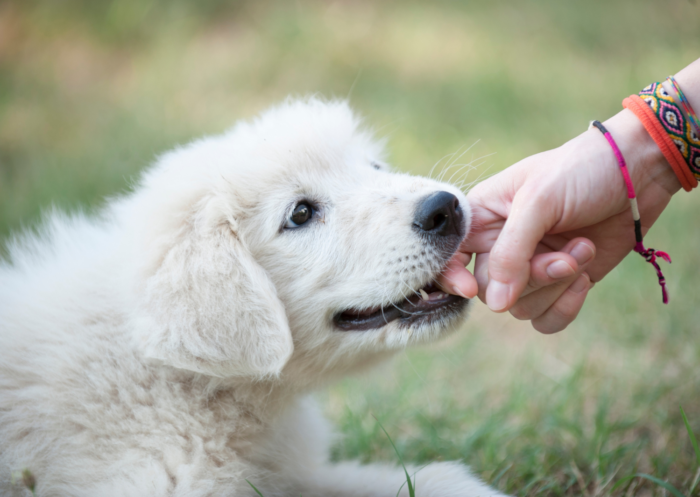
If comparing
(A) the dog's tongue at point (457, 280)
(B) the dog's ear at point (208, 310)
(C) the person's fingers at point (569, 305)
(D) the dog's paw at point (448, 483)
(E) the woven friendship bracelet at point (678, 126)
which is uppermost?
(E) the woven friendship bracelet at point (678, 126)

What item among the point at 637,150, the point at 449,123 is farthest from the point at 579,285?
the point at 449,123

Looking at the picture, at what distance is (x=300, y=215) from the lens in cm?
234

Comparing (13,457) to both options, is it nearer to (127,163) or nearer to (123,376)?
(123,376)

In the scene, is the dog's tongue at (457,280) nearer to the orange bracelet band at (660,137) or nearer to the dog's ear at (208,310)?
the dog's ear at (208,310)

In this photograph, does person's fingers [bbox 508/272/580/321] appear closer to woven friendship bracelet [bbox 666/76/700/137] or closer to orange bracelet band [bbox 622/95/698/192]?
orange bracelet band [bbox 622/95/698/192]

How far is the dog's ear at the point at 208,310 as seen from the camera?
189 cm

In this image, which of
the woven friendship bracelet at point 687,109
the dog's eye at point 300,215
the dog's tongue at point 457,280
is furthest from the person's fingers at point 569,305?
the dog's eye at point 300,215

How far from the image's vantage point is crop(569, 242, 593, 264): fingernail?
2.13 metres

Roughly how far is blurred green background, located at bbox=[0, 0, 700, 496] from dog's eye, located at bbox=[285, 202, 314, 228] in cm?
81

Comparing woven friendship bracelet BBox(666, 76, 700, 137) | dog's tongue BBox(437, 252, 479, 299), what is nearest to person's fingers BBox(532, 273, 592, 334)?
dog's tongue BBox(437, 252, 479, 299)

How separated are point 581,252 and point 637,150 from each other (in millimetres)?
478

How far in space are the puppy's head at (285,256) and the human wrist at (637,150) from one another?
66cm

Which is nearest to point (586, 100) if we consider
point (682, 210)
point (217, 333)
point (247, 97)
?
point (682, 210)

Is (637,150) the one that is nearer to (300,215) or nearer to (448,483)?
(300,215)
